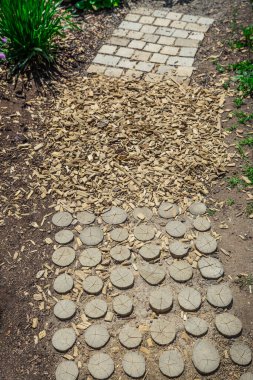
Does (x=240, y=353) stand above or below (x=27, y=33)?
below

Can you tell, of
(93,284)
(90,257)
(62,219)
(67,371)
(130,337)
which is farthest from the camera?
(62,219)

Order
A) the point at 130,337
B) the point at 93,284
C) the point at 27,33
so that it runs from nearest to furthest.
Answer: the point at 130,337, the point at 93,284, the point at 27,33

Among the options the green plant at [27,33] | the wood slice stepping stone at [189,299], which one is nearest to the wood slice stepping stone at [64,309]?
the wood slice stepping stone at [189,299]

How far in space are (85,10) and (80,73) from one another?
1.65 metres

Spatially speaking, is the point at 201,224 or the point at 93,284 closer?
the point at 93,284

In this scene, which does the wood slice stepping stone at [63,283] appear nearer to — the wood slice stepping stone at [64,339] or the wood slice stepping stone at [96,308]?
the wood slice stepping stone at [96,308]

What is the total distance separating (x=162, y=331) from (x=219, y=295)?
57cm

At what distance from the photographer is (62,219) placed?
4.32 m

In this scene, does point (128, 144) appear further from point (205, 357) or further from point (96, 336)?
point (205, 357)

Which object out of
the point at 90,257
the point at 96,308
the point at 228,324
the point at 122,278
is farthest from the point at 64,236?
the point at 228,324

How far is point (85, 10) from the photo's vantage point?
712cm

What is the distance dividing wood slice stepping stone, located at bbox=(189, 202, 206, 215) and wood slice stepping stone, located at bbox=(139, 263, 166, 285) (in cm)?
72

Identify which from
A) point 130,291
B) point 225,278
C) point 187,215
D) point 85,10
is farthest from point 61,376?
point 85,10

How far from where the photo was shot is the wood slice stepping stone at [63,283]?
3.76m
